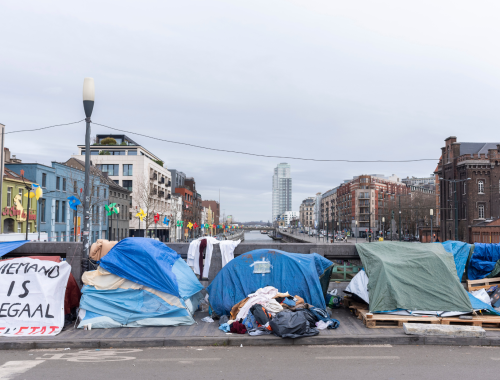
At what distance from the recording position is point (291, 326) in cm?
859

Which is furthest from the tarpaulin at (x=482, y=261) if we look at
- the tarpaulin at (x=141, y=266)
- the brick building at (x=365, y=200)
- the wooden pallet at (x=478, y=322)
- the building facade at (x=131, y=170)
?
the brick building at (x=365, y=200)

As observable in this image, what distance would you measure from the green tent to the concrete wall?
7.84 metres

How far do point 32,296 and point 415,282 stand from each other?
30.1ft

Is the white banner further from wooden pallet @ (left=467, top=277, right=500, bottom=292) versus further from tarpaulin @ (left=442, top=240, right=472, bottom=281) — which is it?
wooden pallet @ (left=467, top=277, right=500, bottom=292)

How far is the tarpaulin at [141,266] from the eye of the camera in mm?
9641

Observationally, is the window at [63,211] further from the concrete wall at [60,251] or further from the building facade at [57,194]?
the concrete wall at [60,251]

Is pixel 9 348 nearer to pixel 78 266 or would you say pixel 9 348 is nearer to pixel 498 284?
pixel 78 266

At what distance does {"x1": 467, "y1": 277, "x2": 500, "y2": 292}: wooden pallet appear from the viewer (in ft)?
36.8

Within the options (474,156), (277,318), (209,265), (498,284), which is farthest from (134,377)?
(474,156)

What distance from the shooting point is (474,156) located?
6050 cm

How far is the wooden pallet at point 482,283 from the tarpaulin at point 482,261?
301mm

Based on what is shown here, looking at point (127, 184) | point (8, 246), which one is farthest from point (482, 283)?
point (127, 184)

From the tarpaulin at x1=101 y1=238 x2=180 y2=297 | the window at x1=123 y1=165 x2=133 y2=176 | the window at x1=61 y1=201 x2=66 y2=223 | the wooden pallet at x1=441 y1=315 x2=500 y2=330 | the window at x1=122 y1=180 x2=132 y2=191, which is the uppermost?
the window at x1=123 y1=165 x2=133 y2=176

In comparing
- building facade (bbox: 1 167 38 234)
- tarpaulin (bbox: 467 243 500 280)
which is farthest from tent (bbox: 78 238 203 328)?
building facade (bbox: 1 167 38 234)
